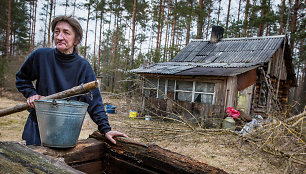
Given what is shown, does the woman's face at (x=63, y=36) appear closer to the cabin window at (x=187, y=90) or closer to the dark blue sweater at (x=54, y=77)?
the dark blue sweater at (x=54, y=77)

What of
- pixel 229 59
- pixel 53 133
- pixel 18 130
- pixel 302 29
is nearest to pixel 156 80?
pixel 229 59

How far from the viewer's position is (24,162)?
0.98 metres

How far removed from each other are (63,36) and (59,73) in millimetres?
297

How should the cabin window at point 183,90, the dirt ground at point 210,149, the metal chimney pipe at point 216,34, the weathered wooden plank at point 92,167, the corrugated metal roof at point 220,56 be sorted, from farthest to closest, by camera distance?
1. the metal chimney pipe at point 216,34
2. the cabin window at point 183,90
3. the corrugated metal roof at point 220,56
4. the dirt ground at point 210,149
5. the weathered wooden plank at point 92,167

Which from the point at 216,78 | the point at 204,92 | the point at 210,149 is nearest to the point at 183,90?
the point at 204,92

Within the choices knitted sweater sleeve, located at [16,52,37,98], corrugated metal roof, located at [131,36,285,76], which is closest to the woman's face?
knitted sweater sleeve, located at [16,52,37,98]

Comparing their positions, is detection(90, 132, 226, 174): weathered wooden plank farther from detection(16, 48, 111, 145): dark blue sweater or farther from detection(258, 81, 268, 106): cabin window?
detection(258, 81, 268, 106): cabin window

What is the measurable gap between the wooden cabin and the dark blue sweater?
18.8ft

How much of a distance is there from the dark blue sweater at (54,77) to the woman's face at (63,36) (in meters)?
0.07

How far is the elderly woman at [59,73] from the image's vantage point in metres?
1.71

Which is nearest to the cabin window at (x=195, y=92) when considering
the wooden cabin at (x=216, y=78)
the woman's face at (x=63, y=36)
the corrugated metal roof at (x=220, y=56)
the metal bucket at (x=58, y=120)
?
the wooden cabin at (x=216, y=78)

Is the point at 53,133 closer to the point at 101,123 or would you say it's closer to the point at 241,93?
the point at 101,123

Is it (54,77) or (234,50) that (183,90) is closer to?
(234,50)

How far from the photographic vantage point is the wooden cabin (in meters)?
9.07
